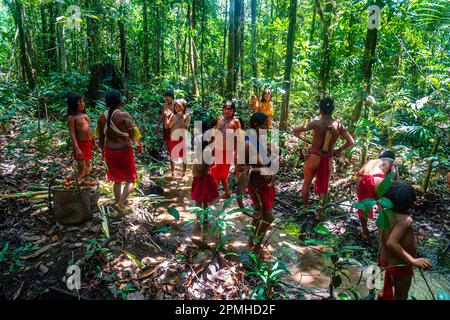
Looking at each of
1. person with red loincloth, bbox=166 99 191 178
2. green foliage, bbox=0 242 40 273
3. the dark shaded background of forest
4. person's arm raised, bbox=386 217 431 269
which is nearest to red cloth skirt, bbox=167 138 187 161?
person with red loincloth, bbox=166 99 191 178

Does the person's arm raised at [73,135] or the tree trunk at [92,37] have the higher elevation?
the tree trunk at [92,37]

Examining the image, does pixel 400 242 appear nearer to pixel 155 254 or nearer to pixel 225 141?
pixel 155 254

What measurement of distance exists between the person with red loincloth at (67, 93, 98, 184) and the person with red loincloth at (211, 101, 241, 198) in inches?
79.9

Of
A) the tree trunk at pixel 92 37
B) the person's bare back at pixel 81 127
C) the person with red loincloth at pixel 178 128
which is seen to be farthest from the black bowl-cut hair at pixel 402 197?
the tree trunk at pixel 92 37

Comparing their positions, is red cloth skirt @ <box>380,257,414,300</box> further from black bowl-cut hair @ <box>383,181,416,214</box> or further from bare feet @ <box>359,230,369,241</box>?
bare feet @ <box>359,230,369,241</box>

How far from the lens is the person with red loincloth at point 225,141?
5.00 meters

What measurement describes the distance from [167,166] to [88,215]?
312 cm

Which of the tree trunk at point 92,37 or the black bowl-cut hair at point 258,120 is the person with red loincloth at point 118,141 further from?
the tree trunk at point 92,37

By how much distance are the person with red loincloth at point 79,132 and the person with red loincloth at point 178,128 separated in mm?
1729

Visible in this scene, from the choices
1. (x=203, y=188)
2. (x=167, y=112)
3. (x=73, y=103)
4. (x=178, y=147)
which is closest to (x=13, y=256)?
(x=203, y=188)

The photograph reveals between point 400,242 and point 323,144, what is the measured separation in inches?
89.8

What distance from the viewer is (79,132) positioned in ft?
14.5

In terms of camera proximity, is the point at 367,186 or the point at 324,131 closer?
the point at 367,186

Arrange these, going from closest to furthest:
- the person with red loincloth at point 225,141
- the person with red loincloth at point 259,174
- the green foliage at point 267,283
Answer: the green foliage at point 267,283
the person with red loincloth at point 259,174
the person with red loincloth at point 225,141
